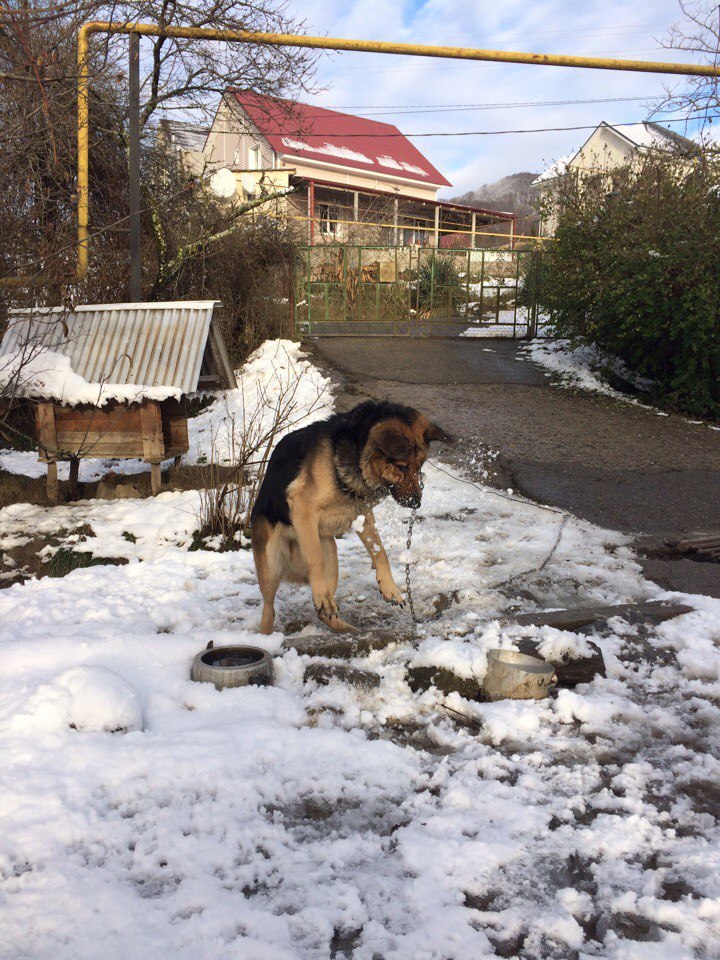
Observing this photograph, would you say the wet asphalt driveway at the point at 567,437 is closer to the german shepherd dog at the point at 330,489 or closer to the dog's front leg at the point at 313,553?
the german shepherd dog at the point at 330,489

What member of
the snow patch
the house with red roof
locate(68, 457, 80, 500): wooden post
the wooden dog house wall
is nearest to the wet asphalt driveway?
the wooden dog house wall

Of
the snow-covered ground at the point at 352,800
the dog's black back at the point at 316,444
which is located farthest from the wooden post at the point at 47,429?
the dog's black back at the point at 316,444

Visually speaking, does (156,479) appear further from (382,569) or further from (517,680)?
(517,680)

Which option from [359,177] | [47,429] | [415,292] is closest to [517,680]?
[47,429]

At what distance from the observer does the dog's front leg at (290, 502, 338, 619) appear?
4266mm

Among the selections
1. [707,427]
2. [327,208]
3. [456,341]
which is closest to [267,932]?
[707,427]

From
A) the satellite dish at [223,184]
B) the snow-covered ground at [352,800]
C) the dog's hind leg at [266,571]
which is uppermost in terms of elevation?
the satellite dish at [223,184]

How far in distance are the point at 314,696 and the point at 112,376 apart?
16.8 ft

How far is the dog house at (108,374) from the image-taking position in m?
7.41

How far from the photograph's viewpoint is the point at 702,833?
8.20 ft

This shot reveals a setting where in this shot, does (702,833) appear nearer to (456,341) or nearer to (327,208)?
(456,341)

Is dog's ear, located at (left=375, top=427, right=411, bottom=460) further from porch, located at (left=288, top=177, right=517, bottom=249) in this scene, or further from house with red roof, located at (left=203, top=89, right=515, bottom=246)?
house with red roof, located at (left=203, top=89, right=515, bottom=246)

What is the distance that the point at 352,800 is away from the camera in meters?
2.70

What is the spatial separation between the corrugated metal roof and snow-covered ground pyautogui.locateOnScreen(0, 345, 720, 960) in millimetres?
3380
